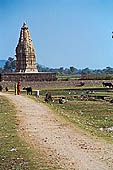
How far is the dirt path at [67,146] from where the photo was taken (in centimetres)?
962

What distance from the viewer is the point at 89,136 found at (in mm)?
13961

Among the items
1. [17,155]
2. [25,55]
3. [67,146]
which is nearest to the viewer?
[17,155]

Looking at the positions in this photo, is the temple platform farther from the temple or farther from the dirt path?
the dirt path

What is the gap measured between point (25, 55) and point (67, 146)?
216 feet

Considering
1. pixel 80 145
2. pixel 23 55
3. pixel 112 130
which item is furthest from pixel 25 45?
pixel 80 145

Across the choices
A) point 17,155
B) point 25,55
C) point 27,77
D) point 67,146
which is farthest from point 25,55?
point 17,155

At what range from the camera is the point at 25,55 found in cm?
7694

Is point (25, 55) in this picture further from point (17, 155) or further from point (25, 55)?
point (17, 155)

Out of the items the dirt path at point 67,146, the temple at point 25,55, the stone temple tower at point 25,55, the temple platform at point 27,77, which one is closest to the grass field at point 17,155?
the dirt path at point 67,146

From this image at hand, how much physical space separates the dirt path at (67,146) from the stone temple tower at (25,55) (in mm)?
58801

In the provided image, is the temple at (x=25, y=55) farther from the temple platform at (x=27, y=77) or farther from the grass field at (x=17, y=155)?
the grass field at (x=17, y=155)

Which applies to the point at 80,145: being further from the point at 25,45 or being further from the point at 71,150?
the point at 25,45

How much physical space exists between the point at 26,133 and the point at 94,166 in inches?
209

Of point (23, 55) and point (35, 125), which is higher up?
point (23, 55)
